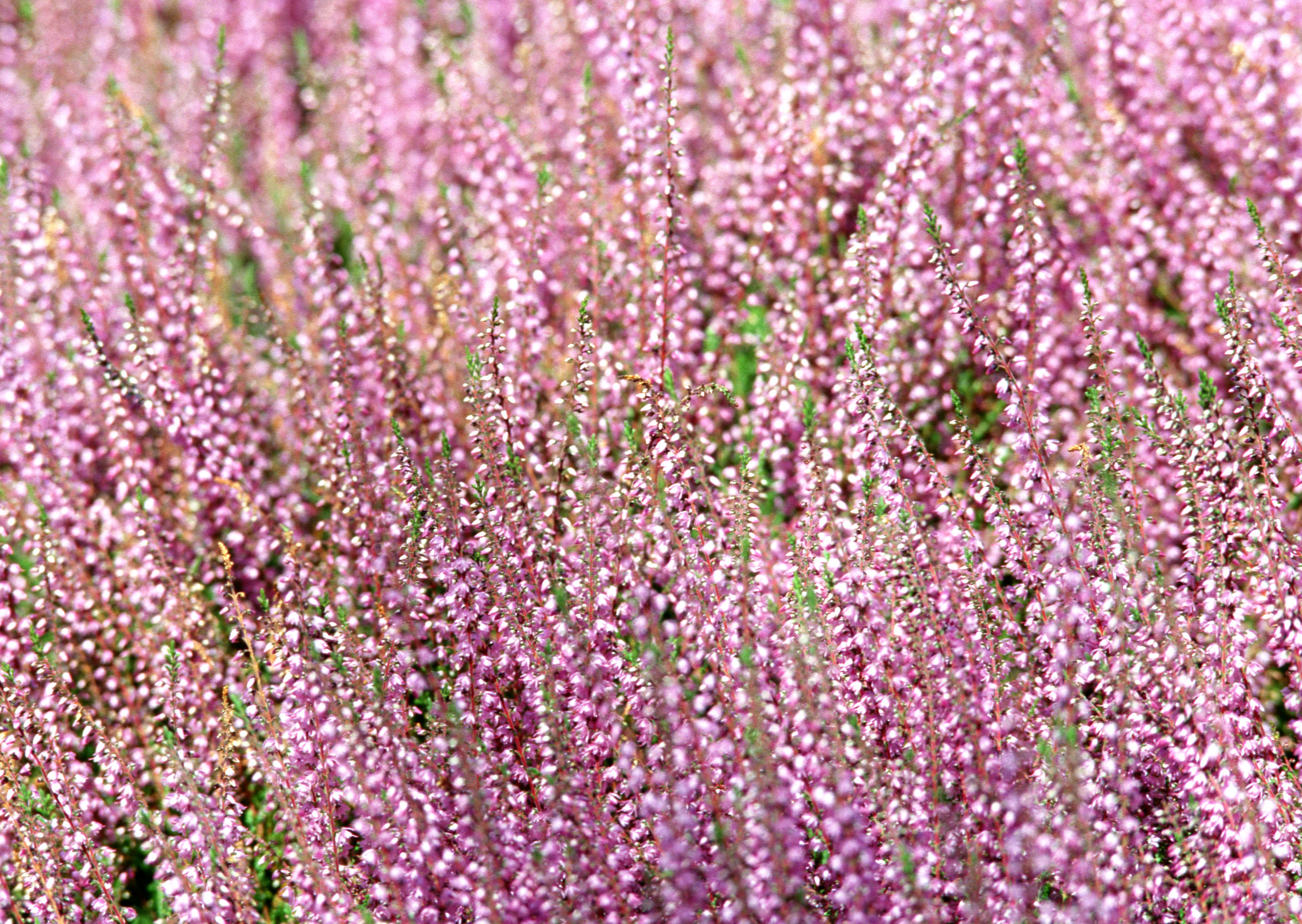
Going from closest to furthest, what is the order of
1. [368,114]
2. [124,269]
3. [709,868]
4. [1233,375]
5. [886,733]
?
1. [709,868]
2. [886,733]
3. [1233,375]
4. [124,269]
5. [368,114]

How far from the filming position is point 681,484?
3654 millimetres

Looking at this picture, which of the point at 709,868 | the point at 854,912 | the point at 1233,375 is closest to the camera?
A: the point at 854,912

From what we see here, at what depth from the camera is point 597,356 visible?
187 inches

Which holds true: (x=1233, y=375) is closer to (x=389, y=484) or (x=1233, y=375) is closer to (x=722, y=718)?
(x=722, y=718)

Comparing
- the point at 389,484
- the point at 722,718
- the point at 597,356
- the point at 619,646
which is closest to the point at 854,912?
the point at 722,718

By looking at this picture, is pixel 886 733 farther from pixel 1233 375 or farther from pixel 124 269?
pixel 124 269

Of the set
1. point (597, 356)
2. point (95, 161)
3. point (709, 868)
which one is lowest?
point (709, 868)

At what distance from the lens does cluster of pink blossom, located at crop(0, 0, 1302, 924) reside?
128 inches

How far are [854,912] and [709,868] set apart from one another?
1.39ft

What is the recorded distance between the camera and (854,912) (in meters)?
3.00

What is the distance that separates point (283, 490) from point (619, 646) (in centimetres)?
196

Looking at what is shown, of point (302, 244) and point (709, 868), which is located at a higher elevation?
point (302, 244)

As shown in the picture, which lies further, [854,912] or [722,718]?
[722,718]

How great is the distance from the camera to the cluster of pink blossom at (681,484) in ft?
10.7
